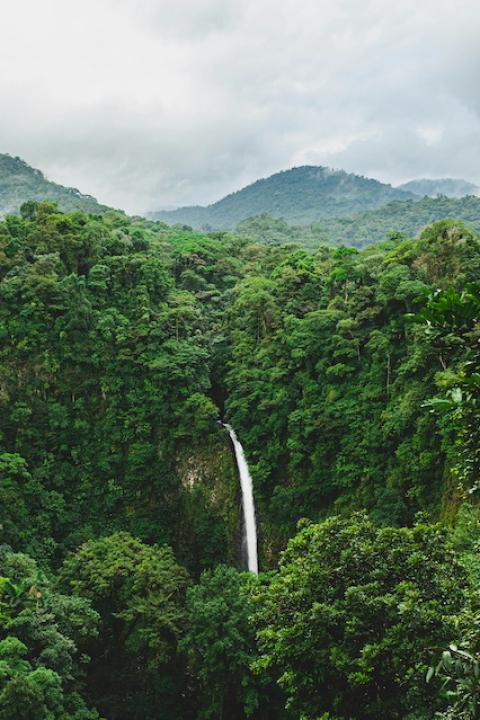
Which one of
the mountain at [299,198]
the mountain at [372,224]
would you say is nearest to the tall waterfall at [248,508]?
the mountain at [372,224]

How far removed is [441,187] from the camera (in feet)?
579

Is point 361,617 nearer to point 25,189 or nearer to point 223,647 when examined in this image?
point 223,647

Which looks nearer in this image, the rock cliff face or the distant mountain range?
the rock cliff face

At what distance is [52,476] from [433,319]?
20716 mm

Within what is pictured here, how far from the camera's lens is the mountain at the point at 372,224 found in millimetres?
63656

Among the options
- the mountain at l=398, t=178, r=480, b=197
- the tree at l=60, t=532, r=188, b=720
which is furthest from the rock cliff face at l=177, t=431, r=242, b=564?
the mountain at l=398, t=178, r=480, b=197

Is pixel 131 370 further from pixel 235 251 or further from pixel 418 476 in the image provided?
pixel 235 251

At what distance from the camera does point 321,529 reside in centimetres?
934

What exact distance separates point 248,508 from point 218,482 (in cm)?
170

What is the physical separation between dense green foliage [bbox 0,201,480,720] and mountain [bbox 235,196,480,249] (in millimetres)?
34463

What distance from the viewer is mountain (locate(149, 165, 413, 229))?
109375 millimetres

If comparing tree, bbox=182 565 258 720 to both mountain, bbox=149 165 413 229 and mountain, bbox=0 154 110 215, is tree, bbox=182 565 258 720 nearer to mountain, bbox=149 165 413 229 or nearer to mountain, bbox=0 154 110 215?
mountain, bbox=0 154 110 215

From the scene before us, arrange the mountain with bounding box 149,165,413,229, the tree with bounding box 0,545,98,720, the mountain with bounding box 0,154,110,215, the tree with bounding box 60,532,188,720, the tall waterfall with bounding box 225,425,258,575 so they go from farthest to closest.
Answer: the mountain with bounding box 149,165,413,229
the mountain with bounding box 0,154,110,215
the tall waterfall with bounding box 225,425,258,575
the tree with bounding box 60,532,188,720
the tree with bounding box 0,545,98,720

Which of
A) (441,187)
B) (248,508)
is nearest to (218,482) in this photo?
(248,508)
